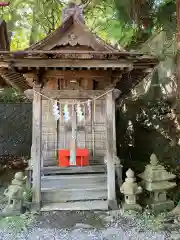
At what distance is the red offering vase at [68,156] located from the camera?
7.79 m

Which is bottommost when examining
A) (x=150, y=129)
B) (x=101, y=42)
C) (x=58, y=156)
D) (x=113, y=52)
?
(x=58, y=156)

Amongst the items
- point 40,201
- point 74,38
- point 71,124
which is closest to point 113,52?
point 74,38

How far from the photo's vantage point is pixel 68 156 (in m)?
7.82

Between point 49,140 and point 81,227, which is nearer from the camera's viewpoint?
point 81,227

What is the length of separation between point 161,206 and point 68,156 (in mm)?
3065

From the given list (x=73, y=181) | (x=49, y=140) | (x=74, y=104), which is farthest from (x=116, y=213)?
(x=49, y=140)

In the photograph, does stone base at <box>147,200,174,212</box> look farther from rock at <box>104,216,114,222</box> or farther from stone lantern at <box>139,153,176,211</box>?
rock at <box>104,216,114,222</box>

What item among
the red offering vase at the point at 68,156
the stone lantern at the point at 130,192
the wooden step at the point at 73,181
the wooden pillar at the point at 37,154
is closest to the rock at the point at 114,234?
the stone lantern at the point at 130,192

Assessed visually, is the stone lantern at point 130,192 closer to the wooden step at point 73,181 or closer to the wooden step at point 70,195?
the wooden step at point 70,195

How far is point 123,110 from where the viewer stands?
472 inches

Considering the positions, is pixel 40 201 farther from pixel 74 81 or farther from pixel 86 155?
pixel 74 81

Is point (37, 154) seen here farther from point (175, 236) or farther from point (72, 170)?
point (175, 236)

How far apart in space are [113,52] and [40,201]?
3909mm

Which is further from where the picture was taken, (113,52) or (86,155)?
(86,155)
